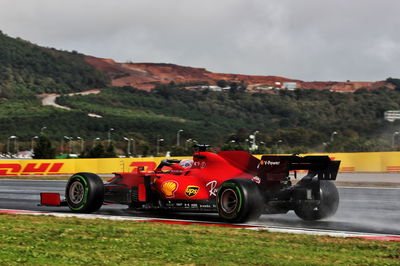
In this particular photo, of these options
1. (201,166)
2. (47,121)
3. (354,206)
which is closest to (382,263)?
A: (201,166)

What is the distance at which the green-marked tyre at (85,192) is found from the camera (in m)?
14.9

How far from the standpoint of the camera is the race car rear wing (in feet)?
43.4

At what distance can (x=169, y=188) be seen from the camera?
14117mm

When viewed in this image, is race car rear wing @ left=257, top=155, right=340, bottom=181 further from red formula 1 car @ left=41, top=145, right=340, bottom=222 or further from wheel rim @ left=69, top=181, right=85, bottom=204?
wheel rim @ left=69, top=181, right=85, bottom=204

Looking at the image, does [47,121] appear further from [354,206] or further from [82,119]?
[354,206]

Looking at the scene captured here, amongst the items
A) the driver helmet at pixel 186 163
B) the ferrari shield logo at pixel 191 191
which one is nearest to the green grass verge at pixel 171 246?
the ferrari shield logo at pixel 191 191

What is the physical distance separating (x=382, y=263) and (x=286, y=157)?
5139 millimetres

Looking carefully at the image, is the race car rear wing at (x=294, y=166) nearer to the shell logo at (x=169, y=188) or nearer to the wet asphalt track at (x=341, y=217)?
the wet asphalt track at (x=341, y=217)

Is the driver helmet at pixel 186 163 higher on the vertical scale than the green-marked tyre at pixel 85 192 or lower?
higher

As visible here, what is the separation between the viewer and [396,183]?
3425cm

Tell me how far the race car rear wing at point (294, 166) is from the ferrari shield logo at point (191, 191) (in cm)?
134

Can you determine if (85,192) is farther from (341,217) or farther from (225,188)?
(341,217)

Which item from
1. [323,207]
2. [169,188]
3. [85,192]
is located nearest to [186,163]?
[169,188]

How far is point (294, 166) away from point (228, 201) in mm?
1502
